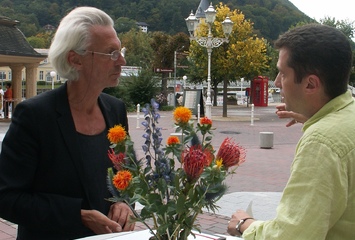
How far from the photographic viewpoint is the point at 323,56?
145cm

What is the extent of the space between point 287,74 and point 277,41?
152 millimetres

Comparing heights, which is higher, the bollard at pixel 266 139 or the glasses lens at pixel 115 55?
the glasses lens at pixel 115 55

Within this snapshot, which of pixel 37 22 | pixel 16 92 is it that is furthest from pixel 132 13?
pixel 16 92

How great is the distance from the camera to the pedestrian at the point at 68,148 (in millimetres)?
1941

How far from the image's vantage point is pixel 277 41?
1.63 metres

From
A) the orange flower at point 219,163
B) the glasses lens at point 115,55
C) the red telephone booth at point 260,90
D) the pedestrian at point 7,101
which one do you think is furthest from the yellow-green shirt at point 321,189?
the red telephone booth at point 260,90

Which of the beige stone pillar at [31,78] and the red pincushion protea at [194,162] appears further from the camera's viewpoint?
the beige stone pillar at [31,78]

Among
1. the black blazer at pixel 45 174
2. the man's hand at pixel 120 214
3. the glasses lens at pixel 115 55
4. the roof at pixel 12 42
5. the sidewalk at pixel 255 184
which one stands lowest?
the sidewalk at pixel 255 184

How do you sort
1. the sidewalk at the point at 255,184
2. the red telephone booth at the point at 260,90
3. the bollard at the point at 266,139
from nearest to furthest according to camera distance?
the sidewalk at the point at 255,184, the bollard at the point at 266,139, the red telephone booth at the point at 260,90

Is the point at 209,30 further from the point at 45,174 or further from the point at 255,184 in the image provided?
the point at 45,174

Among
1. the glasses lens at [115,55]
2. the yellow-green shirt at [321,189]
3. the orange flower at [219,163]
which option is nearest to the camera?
the yellow-green shirt at [321,189]

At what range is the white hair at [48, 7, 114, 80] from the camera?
6.88 feet

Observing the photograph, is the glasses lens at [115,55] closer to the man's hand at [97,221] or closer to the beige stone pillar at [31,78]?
the man's hand at [97,221]

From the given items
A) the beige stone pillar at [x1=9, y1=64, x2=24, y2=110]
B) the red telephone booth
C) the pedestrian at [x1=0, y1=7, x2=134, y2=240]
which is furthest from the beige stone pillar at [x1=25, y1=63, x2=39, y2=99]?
the pedestrian at [x1=0, y1=7, x2=134, y2=240]
